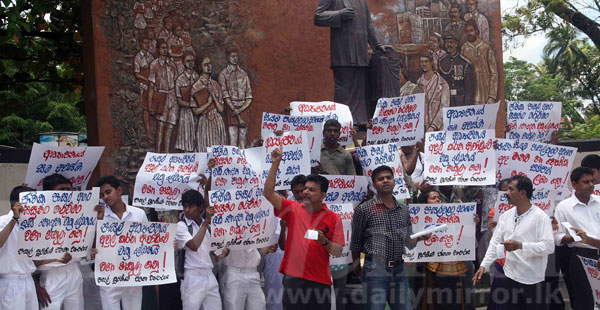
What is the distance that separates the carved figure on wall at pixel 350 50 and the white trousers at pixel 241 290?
13.9 ft

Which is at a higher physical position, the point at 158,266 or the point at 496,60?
the point at 496,60

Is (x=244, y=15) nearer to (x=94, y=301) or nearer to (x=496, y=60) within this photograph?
(x=496, y=60)

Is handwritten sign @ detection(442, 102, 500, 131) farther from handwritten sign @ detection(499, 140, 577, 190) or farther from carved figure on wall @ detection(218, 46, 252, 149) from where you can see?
carved figure on wall @ detection(218, 46, 252, 149)

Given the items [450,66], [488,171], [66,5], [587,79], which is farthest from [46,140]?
[587,79]

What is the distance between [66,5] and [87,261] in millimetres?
9017

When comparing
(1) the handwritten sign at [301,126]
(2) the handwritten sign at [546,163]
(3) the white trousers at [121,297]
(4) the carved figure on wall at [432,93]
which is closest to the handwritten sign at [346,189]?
(1) the handwritten sign at [301,126]

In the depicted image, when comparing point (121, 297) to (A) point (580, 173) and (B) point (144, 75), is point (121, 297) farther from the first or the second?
(B) point (144, 75)

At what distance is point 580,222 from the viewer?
7730 mm

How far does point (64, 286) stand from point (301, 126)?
3371 mm

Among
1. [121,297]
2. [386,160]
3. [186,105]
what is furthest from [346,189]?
[186,105]

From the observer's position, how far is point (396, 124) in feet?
29.5

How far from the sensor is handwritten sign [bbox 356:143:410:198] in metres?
8.20

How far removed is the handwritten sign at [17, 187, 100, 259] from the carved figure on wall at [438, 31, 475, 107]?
33.0ft

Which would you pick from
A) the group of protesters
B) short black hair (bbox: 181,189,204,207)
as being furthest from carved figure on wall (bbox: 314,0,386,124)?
short black hair (bbox: 181,189,204,207)
